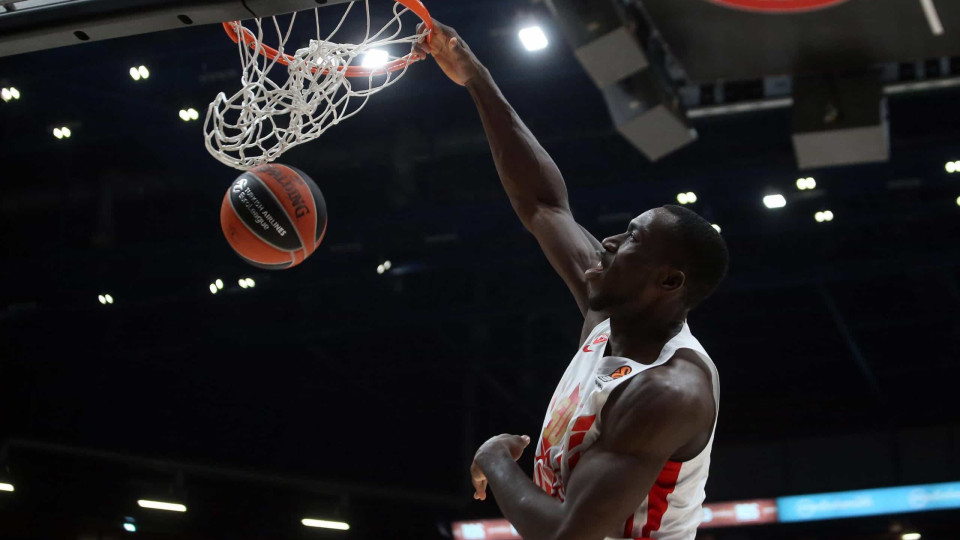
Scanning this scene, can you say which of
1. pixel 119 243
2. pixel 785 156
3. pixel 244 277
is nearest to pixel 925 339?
pixel 785 156

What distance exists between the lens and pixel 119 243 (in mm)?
7805

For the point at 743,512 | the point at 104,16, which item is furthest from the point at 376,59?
the point at 743,512

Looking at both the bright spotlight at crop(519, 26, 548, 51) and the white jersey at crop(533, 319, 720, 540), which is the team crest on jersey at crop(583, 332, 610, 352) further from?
the bright spotlight at crop(519, 26, 548, 51)

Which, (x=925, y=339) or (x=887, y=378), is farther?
(x=887, y=378)

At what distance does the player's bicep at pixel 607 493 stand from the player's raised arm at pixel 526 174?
28.1 inches

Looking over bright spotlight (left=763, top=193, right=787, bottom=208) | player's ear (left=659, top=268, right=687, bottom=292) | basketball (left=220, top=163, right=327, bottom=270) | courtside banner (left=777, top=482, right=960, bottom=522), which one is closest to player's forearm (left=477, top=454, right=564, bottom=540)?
player's ear (left=659, top=268, right=687, bottom=292)

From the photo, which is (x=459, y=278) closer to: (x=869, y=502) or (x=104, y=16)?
(x=869, y=502)

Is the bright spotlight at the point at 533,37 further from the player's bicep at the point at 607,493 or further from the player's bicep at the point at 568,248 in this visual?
the player's bicep at the point at 607,493

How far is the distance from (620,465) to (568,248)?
805 millimetres

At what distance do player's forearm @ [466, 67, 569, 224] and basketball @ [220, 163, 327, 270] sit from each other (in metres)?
0.98

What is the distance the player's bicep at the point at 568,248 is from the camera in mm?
2516

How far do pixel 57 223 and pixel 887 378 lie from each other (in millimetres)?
7504

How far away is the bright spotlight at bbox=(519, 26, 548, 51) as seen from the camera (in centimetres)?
587

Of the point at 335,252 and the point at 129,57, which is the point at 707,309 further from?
the point at 129,57
